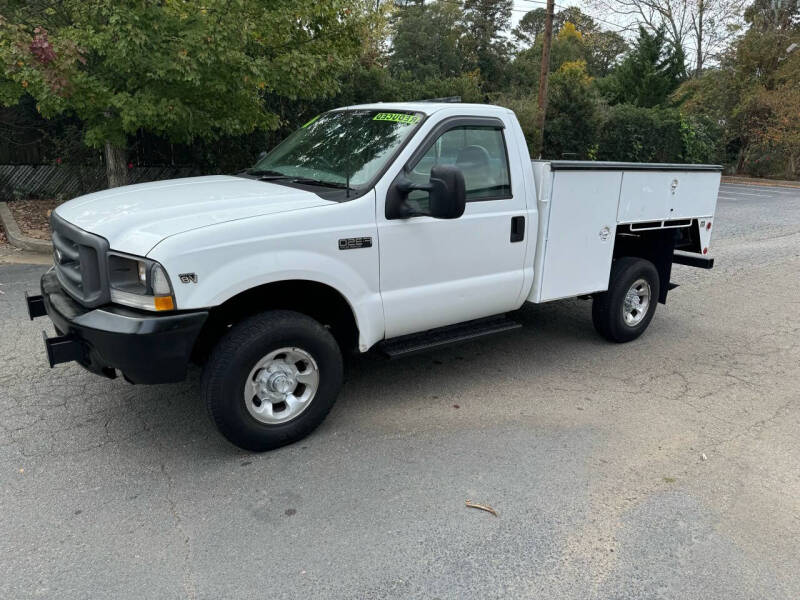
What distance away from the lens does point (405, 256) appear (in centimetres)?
400

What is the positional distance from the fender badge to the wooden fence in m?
10.6

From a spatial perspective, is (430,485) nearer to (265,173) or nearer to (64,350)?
(64,350)

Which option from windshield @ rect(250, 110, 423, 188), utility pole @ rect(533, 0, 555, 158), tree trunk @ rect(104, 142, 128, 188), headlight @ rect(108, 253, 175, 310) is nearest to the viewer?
headlight @ rect(108, 253, 175, 310)

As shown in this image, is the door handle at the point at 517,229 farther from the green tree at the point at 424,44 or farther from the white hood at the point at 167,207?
the green tree at the point at 424,44

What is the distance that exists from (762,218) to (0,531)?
16544 mm

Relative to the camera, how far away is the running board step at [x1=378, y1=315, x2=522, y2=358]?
4191mm

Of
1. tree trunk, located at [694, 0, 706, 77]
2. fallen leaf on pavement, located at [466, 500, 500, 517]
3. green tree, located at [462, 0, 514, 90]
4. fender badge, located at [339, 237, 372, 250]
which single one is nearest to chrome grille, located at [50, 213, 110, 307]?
fender badge, located at [339, 237, 372, 250]

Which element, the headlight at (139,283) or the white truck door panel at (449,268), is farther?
the white truck door panel at (449,268)

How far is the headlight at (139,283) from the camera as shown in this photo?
3.13 m

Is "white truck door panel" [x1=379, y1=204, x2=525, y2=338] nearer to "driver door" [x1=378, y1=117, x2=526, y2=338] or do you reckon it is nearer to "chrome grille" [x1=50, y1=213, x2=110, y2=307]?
"driver door" [x1=378, y1=117, x2=526, y2=338]

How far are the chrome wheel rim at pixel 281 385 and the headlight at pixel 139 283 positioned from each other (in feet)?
2.13

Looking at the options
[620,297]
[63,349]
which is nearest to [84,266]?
[63,349]

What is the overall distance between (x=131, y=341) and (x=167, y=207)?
843 millimetres

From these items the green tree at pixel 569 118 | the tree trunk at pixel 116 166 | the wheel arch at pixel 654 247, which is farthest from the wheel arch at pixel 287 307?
the green tree at pixel 569 118
